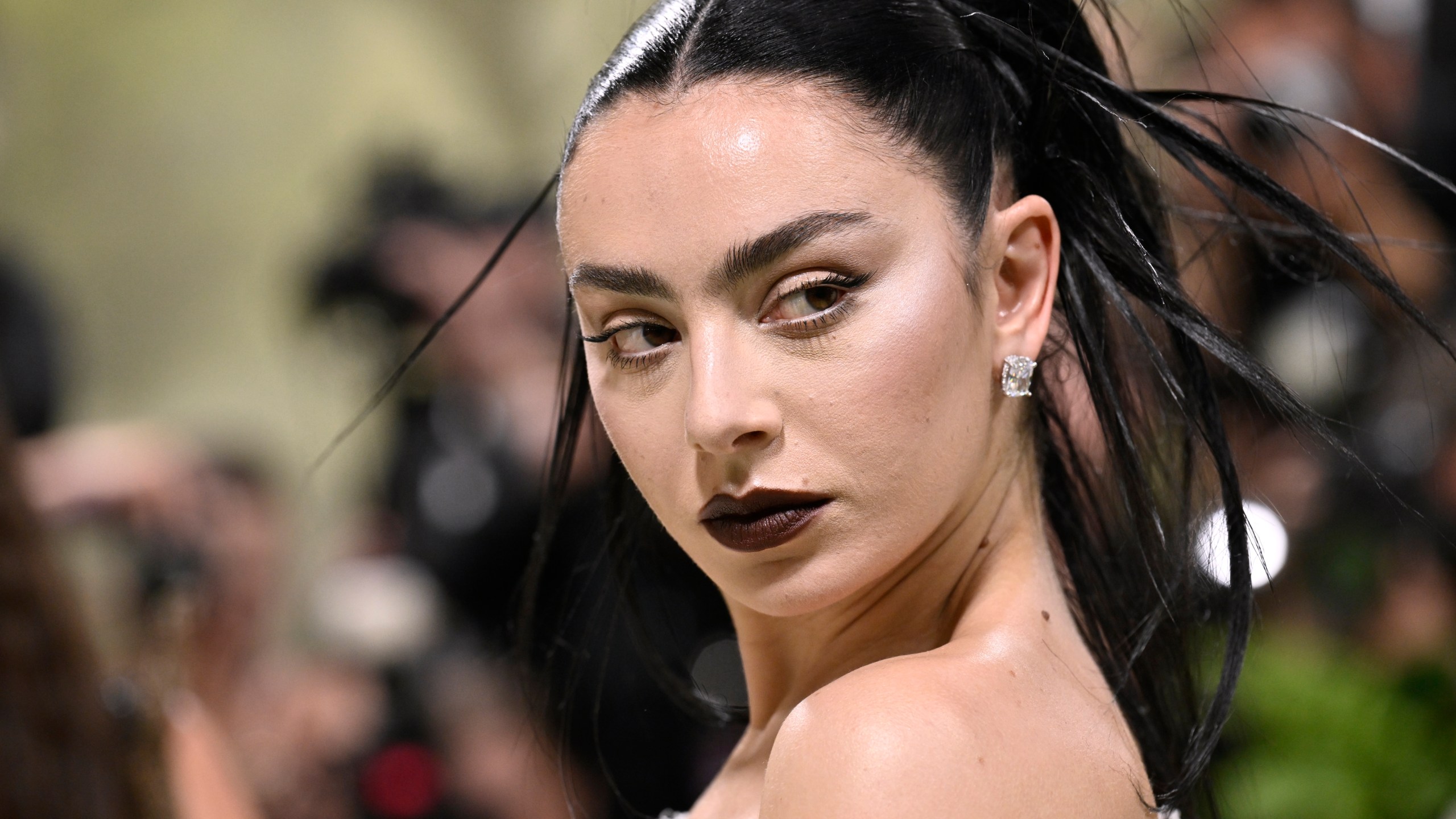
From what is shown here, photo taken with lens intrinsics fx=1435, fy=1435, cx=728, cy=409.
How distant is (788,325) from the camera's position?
0.87m

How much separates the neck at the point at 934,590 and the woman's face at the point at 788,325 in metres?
0.06

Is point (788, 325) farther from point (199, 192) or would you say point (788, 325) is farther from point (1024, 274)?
point (199, 192)

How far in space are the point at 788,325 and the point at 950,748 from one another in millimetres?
266

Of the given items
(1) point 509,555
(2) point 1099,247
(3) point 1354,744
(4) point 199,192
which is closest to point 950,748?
(2) point 1099,247

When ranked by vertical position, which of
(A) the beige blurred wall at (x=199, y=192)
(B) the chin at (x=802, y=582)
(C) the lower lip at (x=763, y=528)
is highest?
(C) the lower lip at (x=763, y=528)

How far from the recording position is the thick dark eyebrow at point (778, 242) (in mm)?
862

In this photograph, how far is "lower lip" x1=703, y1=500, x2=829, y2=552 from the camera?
0.89 m

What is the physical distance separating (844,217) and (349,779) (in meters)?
2.01

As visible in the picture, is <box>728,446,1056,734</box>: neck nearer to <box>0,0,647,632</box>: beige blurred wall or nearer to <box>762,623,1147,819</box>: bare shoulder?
<box>762,623,1147,819</box>: bare shoulder

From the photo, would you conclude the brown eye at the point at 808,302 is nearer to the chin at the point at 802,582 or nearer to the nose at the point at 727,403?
the nose at the point at 727,403

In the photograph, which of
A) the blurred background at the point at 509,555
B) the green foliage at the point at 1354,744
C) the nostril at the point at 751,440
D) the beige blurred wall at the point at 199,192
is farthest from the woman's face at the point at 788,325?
the beige blurred wall at the point at 199,192

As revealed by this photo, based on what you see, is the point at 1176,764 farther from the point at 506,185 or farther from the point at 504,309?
the point at 506,185

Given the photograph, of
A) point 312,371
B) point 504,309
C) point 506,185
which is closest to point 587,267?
point 504,309

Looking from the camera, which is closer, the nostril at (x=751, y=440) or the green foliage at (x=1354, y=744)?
the nostril at (x=751, y=440)
